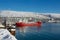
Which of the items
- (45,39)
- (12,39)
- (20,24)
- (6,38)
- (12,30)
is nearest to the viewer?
(12,39)

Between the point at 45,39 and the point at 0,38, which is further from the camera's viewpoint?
the point at 45,39

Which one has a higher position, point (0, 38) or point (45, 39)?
point (0, 38)

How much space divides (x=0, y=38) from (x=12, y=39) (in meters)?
0.87

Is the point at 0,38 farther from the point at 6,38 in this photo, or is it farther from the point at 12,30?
the point at 12,30

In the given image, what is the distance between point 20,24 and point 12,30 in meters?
37.3

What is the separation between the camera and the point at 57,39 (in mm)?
19703

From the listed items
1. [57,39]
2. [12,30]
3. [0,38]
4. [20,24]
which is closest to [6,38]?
[0,38]

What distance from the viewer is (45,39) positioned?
743 inches

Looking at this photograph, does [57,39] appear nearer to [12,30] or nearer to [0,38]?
[12,30]

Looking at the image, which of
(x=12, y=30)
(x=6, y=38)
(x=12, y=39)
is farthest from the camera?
(x=12, y=30)

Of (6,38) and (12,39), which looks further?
(6,38)

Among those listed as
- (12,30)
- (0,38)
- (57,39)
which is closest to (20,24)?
(57,39)

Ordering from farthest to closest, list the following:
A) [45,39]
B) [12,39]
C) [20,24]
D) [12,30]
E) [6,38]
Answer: [20,24] < [45,39] < [12,30] < [6,38] < [12,39]

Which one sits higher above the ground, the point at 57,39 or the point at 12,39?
the point at 12,39
